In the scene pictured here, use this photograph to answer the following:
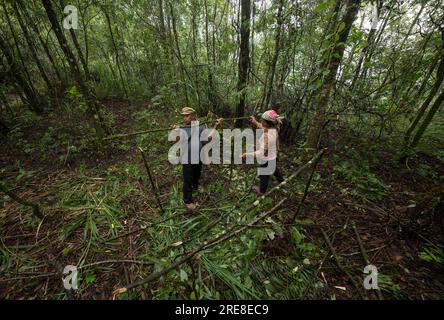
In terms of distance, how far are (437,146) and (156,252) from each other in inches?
256

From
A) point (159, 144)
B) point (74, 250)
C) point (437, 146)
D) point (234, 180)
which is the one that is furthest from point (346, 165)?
point (74, 250)

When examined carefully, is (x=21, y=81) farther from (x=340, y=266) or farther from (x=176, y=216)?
(x=340, y=266)

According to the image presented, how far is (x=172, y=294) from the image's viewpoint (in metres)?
2.05


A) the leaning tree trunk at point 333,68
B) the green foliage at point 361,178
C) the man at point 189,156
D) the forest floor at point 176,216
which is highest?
the leaning tree trunk at point 333,68

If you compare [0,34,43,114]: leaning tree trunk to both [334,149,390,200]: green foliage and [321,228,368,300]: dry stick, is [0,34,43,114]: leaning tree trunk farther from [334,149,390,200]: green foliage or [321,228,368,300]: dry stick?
[334,149,390,200]: green foliage

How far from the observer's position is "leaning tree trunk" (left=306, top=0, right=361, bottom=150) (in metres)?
2.80

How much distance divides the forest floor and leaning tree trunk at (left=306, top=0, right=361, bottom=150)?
0.75 metres

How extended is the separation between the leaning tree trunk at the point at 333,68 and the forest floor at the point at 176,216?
0.75m

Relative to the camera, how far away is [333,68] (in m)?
3.12

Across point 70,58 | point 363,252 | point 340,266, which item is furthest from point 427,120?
point 70,58

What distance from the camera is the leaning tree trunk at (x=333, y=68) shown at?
2796 mm

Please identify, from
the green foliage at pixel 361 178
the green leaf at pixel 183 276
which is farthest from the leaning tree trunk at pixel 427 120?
the green leaf at pixel 183 276

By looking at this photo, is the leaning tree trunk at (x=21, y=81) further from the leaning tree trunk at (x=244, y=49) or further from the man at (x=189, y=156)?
the leaning tree trunk at (x=244, y=49)

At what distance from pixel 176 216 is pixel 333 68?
136 inches
